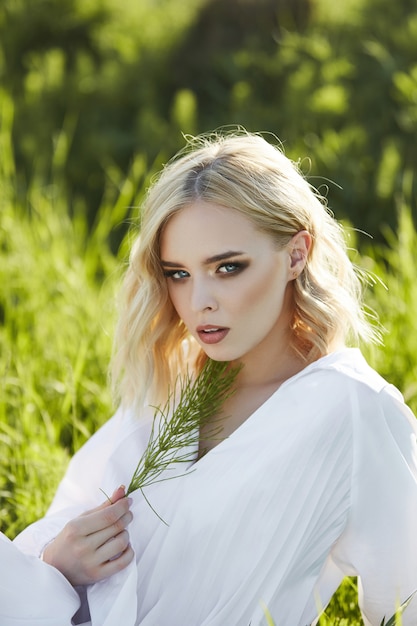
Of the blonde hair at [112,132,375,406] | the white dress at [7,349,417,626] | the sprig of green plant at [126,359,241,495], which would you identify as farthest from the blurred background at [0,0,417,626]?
the white dress at [7,349,417,626]

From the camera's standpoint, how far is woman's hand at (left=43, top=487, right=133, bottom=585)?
187cm

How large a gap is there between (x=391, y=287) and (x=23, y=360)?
1.26 meters

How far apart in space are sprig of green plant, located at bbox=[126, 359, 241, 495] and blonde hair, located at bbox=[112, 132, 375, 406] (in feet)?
0.49

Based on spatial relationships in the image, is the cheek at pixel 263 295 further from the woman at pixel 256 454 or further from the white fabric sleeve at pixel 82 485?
the white fabric sleeve at pixel 82 485

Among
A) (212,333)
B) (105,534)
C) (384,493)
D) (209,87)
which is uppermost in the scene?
(209,87)

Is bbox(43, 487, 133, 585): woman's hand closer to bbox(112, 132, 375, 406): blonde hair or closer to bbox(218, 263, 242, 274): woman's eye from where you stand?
bbox(112, 132, 375, 406): blonde hair

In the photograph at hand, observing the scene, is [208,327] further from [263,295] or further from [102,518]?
[102,518]

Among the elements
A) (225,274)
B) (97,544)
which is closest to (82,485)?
(97,544)

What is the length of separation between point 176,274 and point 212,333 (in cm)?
15

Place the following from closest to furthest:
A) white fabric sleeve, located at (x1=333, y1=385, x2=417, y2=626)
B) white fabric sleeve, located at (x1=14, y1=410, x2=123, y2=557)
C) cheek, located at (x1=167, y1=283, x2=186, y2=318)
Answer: white fabric sleeve, located at (x1=333, y1=385, x2=417, y2=626)
cheek, located at (x1=167, y1=283, x2=186, y2=318)
white fabric sleeve, located at (x1=14, y1=410, x2=123, y2=557)

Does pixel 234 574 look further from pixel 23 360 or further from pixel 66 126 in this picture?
pixel 66 126

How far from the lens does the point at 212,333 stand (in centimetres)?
192

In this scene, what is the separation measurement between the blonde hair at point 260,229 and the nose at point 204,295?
0.50 feet

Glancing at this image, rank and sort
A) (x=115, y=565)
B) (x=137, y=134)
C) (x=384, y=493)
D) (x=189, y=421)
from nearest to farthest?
(x=384, y=493) → (x=115, y=565) → (x=189, y=421) → (x=137, y=134)
